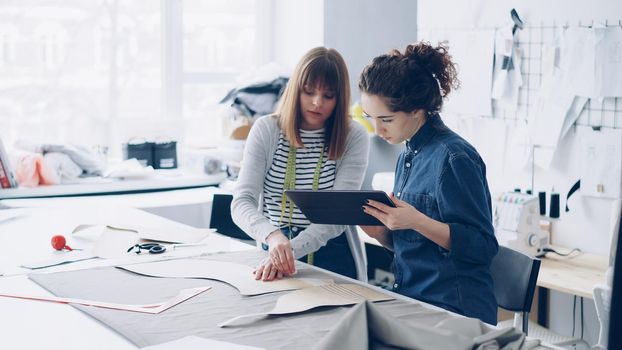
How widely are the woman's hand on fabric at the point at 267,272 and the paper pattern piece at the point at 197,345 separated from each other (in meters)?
0.45

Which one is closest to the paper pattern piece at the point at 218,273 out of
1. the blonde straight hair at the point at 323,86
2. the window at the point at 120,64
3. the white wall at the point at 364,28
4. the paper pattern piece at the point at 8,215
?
the blonde straight hair at the point at 323,86

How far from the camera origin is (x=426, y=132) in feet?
6.61

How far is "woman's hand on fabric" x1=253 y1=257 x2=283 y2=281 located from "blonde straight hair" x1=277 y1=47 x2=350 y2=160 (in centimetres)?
55

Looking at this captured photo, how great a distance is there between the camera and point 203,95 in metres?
4.54

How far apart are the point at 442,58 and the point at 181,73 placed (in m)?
2.66

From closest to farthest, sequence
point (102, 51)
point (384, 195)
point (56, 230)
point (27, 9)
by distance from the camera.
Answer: point (384, 195) → point (56, 230) → point (27, 9) → point (102, 51)

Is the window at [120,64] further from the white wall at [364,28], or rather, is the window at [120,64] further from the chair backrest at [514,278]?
the chair backrest at [514,278]

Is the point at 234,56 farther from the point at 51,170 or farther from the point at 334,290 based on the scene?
the point at 334,290

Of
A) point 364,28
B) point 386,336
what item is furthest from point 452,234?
point 364,28

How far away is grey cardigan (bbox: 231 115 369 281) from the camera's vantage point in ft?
7.61

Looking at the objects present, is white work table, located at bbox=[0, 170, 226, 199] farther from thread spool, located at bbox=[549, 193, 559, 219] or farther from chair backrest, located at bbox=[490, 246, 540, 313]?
chair backrest, located at bbox=[490, 246, 540, 313]

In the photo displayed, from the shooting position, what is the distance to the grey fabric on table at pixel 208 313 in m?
1.53

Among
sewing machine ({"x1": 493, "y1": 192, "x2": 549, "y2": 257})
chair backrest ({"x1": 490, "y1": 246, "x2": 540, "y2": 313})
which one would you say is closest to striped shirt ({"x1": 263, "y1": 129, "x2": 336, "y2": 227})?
chair backrest ({"x1": 490, "y1": 246, "x2": 540, "y2": 313})

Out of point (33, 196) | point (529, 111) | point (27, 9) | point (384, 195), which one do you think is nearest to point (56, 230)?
point (33, 196)
